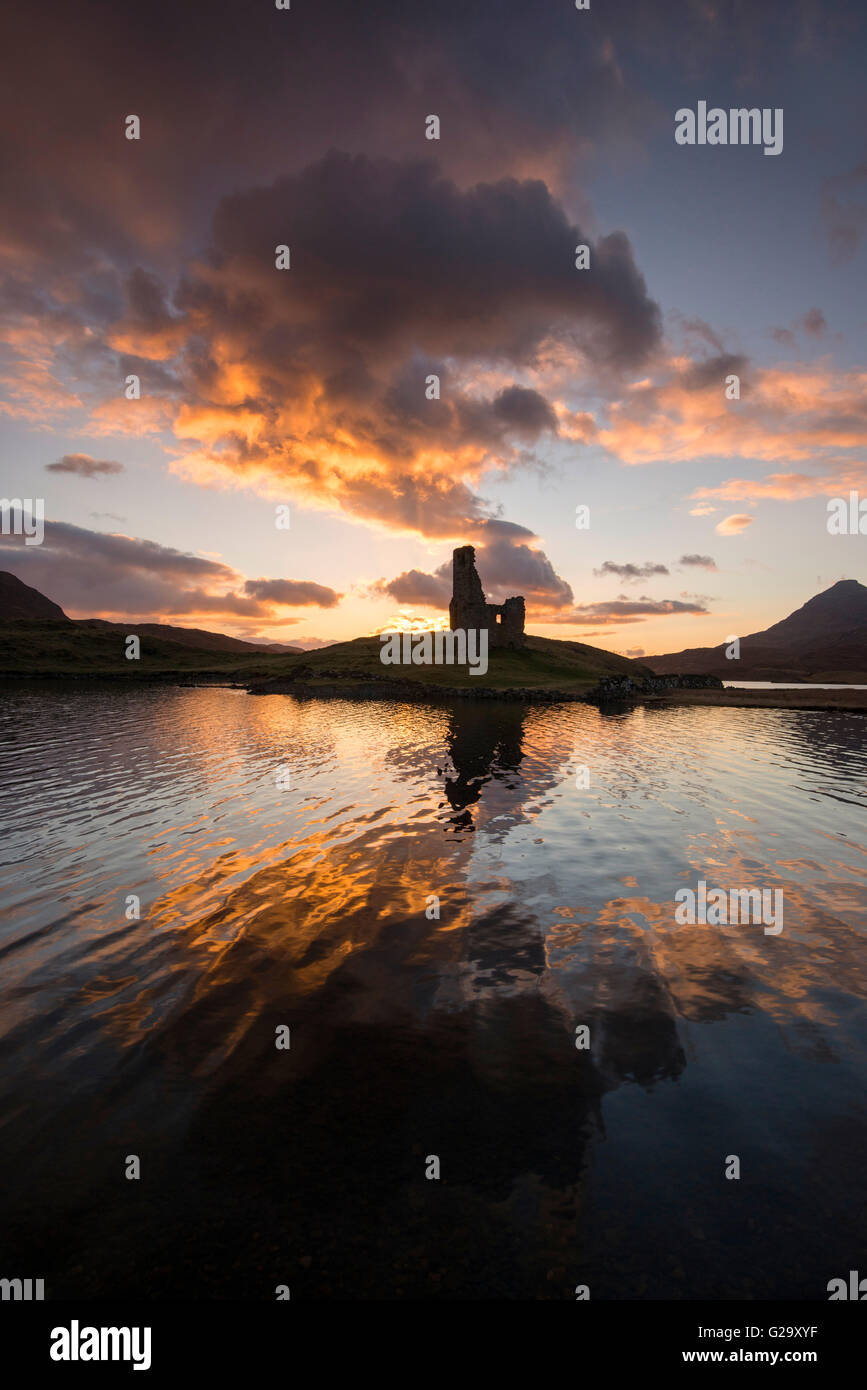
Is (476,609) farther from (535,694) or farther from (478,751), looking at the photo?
(478,751)

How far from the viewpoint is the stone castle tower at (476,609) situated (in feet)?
473

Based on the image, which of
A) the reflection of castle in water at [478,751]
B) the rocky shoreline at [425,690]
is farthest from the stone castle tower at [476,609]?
the reflection of castle in water at [478,751]

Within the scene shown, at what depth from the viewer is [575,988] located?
11508 millimetres

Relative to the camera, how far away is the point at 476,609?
148250 millimetres

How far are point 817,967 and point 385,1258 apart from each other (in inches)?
434

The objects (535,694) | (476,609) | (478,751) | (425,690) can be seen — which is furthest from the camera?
(476,609)

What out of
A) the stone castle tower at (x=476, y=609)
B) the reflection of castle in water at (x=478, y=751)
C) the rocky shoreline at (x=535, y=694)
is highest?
the stone castle tower at (x=476, y=609)

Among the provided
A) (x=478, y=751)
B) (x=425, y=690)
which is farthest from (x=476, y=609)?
(x=478, y=751)

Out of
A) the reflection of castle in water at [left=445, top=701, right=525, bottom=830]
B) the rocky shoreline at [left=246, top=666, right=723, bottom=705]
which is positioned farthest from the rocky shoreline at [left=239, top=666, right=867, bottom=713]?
the reflection of castle in water at [left=445, top=701, right=525, bottom=830]

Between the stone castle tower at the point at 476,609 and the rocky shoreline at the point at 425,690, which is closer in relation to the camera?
the rocky shoreline at the point at 425,690

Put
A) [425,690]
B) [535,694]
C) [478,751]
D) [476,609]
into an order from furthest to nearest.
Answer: [476,609], [425,690], [535,694], [478,751]

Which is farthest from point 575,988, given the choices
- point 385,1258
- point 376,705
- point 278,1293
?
point 376,705

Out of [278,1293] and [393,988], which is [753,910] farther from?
[278,1293]

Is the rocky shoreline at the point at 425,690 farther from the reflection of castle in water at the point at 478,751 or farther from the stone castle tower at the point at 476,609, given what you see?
the stone castle tower at the point at 476,609
